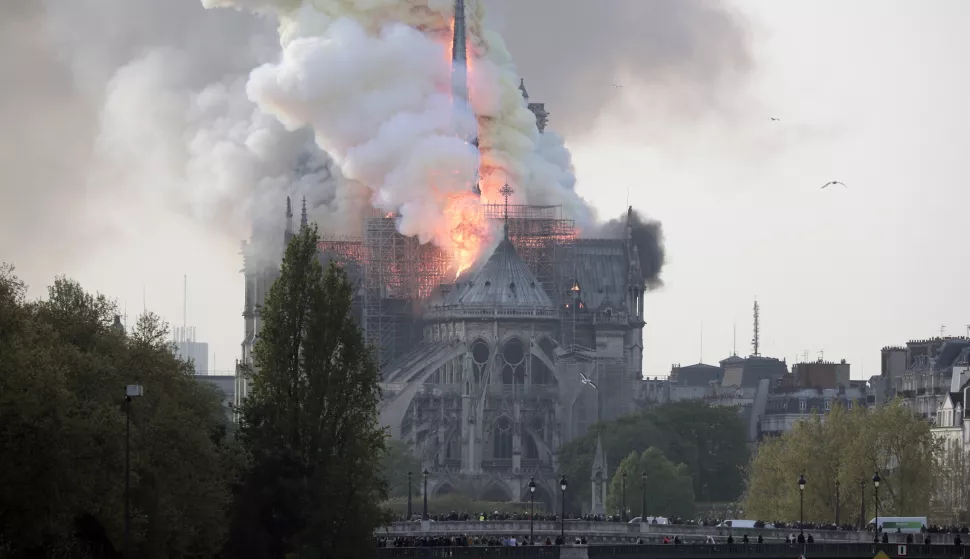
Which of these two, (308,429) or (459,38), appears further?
(459,38)

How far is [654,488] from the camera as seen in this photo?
162125 millimetres

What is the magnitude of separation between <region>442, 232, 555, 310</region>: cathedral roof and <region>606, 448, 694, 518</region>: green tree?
2892 centimetres

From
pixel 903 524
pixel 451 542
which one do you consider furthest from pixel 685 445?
pixel 451 542

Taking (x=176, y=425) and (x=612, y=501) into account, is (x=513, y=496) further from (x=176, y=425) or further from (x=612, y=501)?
(x=176, y=425)

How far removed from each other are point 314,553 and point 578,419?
102 m

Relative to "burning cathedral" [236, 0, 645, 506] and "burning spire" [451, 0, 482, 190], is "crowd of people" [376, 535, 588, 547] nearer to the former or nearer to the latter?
"burning cathedral" [236, 0, 645, 506]

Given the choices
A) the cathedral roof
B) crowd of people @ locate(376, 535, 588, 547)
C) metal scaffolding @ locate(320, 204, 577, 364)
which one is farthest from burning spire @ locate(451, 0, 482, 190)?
crowd of people @ locate(376, 535, 588, 547)

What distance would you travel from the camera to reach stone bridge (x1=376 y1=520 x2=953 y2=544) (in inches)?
4953

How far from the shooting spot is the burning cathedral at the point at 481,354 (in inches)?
7352

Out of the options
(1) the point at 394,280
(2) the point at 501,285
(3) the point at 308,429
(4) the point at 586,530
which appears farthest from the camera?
(1) the point at 394,280

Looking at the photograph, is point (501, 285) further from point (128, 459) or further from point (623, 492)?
point (128, 459)

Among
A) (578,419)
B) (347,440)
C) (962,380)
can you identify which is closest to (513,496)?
(578,419)

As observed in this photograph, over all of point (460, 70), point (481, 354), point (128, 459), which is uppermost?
point (460, 70)

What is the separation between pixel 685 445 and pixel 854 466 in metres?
36.1
